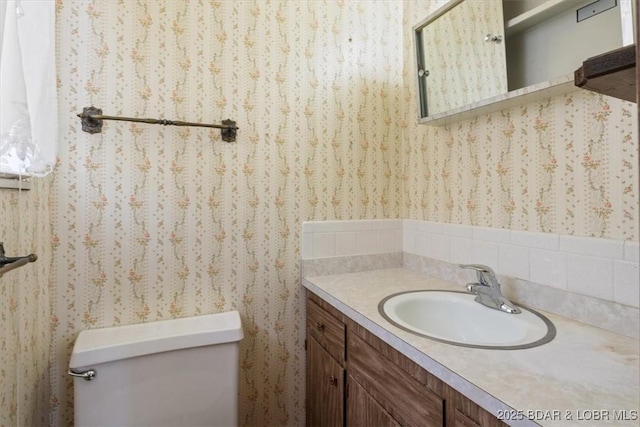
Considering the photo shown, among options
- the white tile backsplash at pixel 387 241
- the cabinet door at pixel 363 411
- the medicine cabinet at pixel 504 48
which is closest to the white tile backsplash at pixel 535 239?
the medicine cabinet at pixel 504 48

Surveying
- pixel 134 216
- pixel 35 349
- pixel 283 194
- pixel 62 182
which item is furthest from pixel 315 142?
pixel 35 349

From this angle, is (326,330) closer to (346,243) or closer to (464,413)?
(346,243)

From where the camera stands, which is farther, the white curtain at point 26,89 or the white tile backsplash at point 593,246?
the white tile backsplash at point 593,246

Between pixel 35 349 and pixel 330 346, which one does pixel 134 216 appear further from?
pixel 330 346

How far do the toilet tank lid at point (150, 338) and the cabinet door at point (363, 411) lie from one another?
1.39ft

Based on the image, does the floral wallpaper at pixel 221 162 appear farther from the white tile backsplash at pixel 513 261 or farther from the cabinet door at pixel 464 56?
the white tile backsplash at pixel 513 261

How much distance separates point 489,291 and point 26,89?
1306 millimetres

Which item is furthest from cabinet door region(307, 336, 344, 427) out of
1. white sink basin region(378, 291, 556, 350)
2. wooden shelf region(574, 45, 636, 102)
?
wooden shelf region(574, 45, 636, 102)

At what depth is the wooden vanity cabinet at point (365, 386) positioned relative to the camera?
2.17 feet

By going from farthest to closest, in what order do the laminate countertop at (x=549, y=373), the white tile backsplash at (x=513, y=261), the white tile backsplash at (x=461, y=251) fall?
the white tile backsplash at (x=461, y=251) → the white tile backsplash at (x=513, y=261) → the laminate countertop at (x=549, y=373)

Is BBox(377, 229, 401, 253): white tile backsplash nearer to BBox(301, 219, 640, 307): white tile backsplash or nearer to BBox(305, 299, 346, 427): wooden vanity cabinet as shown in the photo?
BBox(301, 219, 640, 307): white tile backsplash

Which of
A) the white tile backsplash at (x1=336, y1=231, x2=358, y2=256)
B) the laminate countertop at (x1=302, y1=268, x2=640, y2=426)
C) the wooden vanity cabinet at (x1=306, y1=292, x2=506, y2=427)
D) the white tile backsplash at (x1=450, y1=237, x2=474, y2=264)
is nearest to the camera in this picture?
the laminate countertop at (x1=302, y1=268, x2=640, y2=426)

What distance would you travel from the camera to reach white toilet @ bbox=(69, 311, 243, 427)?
0.96 meters

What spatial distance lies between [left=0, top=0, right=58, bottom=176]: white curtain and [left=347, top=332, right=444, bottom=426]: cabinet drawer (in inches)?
38.1
